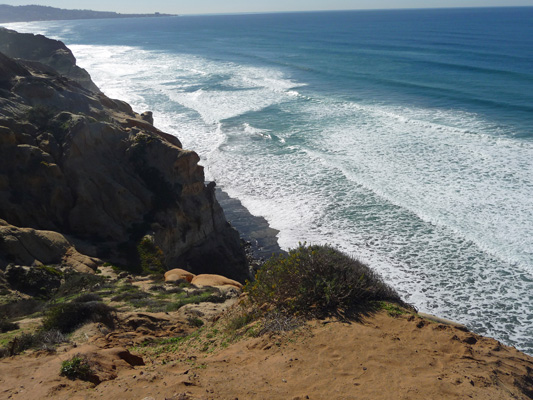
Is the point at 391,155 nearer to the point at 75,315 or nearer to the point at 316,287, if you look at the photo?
the point at 316,287

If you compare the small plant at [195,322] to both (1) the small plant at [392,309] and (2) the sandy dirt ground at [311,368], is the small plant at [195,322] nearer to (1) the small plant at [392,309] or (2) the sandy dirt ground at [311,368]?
(2) the sandy dirt ground at [311,368]

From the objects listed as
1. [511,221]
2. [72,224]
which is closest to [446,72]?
[511,221]

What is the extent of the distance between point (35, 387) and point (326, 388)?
4.12 metres

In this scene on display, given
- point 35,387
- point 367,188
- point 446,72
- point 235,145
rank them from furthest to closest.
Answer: point 446,72 → point 235,145 → point 367,188 → point 35,387

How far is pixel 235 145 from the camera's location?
1271 inches

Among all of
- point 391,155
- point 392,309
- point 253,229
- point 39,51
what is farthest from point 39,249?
point 39,51

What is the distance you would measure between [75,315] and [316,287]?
4.96 meters

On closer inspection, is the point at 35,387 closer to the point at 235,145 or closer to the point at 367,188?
the point at 367,188

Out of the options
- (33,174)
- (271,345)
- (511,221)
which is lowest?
(511,221)

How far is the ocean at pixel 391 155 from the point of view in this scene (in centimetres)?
1789

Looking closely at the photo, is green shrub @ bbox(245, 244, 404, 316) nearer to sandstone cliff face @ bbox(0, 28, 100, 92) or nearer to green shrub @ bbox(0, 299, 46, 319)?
green shrub @ bbox(0, 299, 46, 319)

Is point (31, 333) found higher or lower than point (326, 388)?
lower

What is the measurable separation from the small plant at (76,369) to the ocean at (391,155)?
41.2ft

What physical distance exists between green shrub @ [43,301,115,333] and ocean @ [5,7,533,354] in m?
11.1
